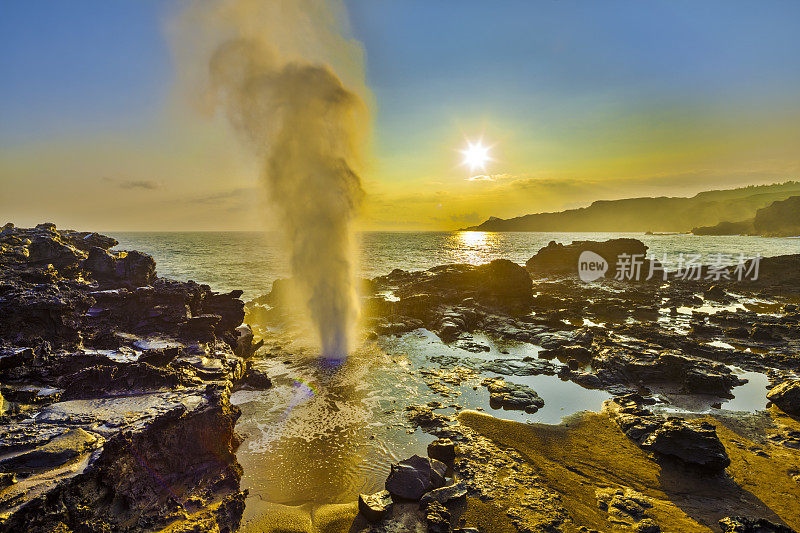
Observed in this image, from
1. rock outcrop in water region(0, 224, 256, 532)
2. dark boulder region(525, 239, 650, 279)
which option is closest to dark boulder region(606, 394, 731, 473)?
rock outcrop in water region(0, 224, 256, 532)

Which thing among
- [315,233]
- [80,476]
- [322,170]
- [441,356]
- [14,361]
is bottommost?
[441,356]

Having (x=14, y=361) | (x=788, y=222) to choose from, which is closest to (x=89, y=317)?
(x=14, y=361)

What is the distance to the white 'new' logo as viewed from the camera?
56844 millimetres

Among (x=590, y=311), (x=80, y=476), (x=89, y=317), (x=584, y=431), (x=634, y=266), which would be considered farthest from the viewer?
(x=634, y=266)

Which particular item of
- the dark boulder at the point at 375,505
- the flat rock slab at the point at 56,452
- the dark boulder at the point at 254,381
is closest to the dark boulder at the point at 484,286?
the dark boulder at the point at 254,381

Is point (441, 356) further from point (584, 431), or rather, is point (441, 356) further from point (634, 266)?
point (634, 266)

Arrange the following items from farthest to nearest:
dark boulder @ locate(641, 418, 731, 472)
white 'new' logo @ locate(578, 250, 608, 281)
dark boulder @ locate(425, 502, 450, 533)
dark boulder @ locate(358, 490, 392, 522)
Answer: white 'new' logo @ locate(578, 250, 608, 281)
dark boulder @ locate(641, 418, 731, 472)
dark boulder @ locate(358, 490, 392, 522)
dark boulder @ locate(425, 502, 450, 533)

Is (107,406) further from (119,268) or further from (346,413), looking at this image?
(119,268)

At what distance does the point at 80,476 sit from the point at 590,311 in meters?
36.4

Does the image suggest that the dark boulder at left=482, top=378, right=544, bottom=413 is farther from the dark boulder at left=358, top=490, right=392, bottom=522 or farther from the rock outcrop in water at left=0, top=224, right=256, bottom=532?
the rock outcrop in water at left=0, top=224, right=256, bottom=532

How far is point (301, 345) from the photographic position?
905 inches

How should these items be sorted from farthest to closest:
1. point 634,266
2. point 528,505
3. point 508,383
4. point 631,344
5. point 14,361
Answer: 1. point 634,266
2. point 631,344
3. point 508,383
4. point 14,361
5. point 528,505

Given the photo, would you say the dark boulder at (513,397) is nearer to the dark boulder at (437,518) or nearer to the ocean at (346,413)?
the ocean at (346,413)

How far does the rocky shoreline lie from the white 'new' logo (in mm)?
34054
